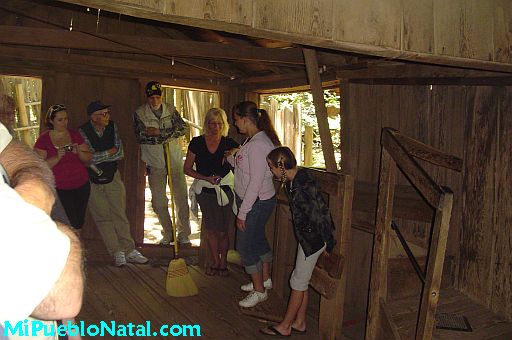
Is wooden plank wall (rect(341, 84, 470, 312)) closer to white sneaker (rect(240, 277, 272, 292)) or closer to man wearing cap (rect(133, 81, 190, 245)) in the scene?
white sneaker (rect(240, 277, 272, 292))

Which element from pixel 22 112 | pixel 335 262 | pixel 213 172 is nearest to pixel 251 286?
pixel 213 172

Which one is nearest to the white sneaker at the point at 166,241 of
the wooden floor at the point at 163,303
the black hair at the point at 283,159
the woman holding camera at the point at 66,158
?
the wooden floor at the point at 163,303

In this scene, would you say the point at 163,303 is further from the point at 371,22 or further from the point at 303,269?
the point at 371,22

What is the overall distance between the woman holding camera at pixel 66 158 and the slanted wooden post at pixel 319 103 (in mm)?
2697

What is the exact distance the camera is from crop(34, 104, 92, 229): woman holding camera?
4742 millimetres

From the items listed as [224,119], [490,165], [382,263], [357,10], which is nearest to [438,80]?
[490,165]

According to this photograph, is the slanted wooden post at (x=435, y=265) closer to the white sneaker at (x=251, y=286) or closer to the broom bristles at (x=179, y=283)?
the white sneaker at (x=251, y=286)

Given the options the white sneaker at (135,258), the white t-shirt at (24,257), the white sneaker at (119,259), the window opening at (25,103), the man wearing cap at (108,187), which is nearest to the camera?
the white t-shirt at (24,257)

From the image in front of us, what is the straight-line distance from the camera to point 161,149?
5.62 meters

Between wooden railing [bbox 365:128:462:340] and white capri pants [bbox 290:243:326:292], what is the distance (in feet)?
1.74

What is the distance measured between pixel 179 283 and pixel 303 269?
1611 mm

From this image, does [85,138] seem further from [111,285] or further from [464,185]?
[464,185]

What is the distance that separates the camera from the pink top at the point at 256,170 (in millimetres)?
3941

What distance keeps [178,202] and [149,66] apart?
1745 millimetres
